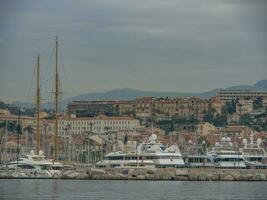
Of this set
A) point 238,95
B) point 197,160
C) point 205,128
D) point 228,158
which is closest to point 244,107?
point 238,95

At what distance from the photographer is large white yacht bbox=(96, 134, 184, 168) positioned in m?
72.0

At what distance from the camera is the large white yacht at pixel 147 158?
72000 mm

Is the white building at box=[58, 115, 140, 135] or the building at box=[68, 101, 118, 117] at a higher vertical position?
the building at box=[68, 101, 118, 117]

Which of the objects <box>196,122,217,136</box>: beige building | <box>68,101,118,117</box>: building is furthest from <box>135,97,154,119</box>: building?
<box>196,122,217,136</box>: beige building

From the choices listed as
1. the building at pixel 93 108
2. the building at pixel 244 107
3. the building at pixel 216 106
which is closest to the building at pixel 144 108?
the building at pixel 93 108

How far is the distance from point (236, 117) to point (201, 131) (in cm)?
2212

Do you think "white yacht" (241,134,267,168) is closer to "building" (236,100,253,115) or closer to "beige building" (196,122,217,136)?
"beige building" (196,122,217,136)

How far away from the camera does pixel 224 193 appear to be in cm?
4950

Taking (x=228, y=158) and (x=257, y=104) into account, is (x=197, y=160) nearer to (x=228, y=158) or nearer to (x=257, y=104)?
(x=228, y=158)

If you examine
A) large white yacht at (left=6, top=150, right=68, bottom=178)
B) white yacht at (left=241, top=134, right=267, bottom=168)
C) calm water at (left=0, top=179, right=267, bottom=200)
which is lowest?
calm water at (left=0, top=179, right=267, bottom=200)

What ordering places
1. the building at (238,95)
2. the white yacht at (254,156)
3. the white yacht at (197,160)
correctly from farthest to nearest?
the building at (238,95) < the white yacht at (197,160) < the white yacht at (254,156)

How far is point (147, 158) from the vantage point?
72.6 metres

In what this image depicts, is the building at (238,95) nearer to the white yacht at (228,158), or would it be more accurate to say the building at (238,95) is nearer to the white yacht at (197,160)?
the white yacht at (197,160)

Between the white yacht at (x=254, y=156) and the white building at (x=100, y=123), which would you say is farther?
the white building at (x=100, y=123)
